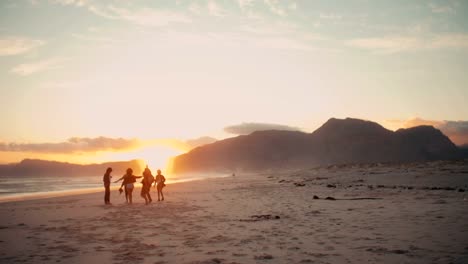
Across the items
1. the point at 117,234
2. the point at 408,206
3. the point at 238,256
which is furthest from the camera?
the point at 408,206

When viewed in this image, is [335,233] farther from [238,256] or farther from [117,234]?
[117,234]

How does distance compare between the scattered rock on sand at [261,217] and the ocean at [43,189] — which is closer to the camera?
the scattered rock on sand at [261,217]

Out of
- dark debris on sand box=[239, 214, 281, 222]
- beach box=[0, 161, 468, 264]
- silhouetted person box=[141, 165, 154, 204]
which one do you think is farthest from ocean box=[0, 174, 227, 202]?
dark debris on sand box=[239, 214, 281, 222]

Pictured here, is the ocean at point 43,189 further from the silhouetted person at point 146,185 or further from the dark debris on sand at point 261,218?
the dark debris on sand at point 261,218

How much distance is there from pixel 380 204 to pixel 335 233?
5.77m

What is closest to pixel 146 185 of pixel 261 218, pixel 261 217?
pixel 261 217

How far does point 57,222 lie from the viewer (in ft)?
40.1

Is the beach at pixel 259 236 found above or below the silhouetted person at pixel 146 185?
below

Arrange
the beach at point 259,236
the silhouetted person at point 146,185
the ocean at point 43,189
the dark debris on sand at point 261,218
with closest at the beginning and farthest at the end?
the beach at point 259,236 → the dark debris on sand at point 261,218 → the silhouetted person at point 146,185 → the ocean at point 43,189

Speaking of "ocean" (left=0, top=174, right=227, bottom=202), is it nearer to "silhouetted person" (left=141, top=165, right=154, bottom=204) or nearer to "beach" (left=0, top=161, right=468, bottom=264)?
"silhouetted person" (left=141, top=165, right=154, bottom=204)

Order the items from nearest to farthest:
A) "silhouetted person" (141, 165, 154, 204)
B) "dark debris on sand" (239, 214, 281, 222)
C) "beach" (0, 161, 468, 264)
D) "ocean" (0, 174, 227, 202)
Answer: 1. "beach" (0, 161, 468, 264)
2. "dark debris on sand" (239, 214, 281, 222)
3. "silhouetted person" (141, 165, 154, 204)
4. "ocean" (0, 174, 227, 202)

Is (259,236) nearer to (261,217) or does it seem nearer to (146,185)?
(261,217)

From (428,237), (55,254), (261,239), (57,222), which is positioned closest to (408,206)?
(428,237)

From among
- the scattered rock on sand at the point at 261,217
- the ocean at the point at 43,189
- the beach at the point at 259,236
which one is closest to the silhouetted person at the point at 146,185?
the beach at the point at 259,236
